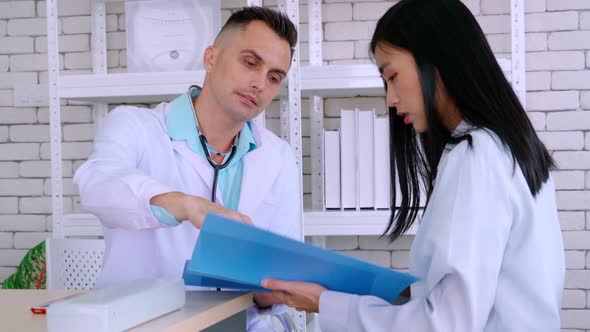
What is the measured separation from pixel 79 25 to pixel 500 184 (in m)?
2.51

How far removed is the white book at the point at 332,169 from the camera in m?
2.63

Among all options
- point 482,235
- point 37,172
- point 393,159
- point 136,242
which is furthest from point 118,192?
point 37,172

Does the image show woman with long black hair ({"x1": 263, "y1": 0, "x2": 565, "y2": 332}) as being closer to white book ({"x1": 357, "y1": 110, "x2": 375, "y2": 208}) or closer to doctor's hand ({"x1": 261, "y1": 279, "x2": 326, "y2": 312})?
doctor's hand ({"x1": 261, "y1": 279, "x2": 326, "y2": 312})

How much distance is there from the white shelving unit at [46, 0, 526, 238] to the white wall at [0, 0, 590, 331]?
0.83 ft

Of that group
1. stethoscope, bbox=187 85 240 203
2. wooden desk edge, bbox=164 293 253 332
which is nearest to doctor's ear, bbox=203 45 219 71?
stethoscope, bbox=187 85 240 203

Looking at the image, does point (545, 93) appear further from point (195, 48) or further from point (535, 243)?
point (535, 243)

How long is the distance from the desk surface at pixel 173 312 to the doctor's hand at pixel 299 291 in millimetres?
100

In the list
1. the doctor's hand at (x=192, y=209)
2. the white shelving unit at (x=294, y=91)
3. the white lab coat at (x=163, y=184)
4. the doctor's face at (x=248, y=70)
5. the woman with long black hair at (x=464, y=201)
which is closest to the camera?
the woman with long black hair at (x=464, y=201)

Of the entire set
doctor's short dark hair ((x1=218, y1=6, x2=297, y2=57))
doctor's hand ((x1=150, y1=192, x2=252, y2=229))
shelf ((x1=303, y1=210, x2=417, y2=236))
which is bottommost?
shelf ((x1=303, y1=210, x2=417, y2=236))

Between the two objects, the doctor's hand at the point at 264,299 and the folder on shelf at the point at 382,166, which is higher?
the folder on shelf at the point at 382,166

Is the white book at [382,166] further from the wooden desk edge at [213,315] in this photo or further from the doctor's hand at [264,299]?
the wooden desk edge at [213,315]

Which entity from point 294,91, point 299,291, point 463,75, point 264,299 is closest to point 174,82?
point 294,91

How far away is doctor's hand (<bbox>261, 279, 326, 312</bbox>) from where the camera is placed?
1257 millimetres

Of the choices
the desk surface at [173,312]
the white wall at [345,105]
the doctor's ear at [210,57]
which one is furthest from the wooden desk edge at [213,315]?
the white wall at [345,105]
